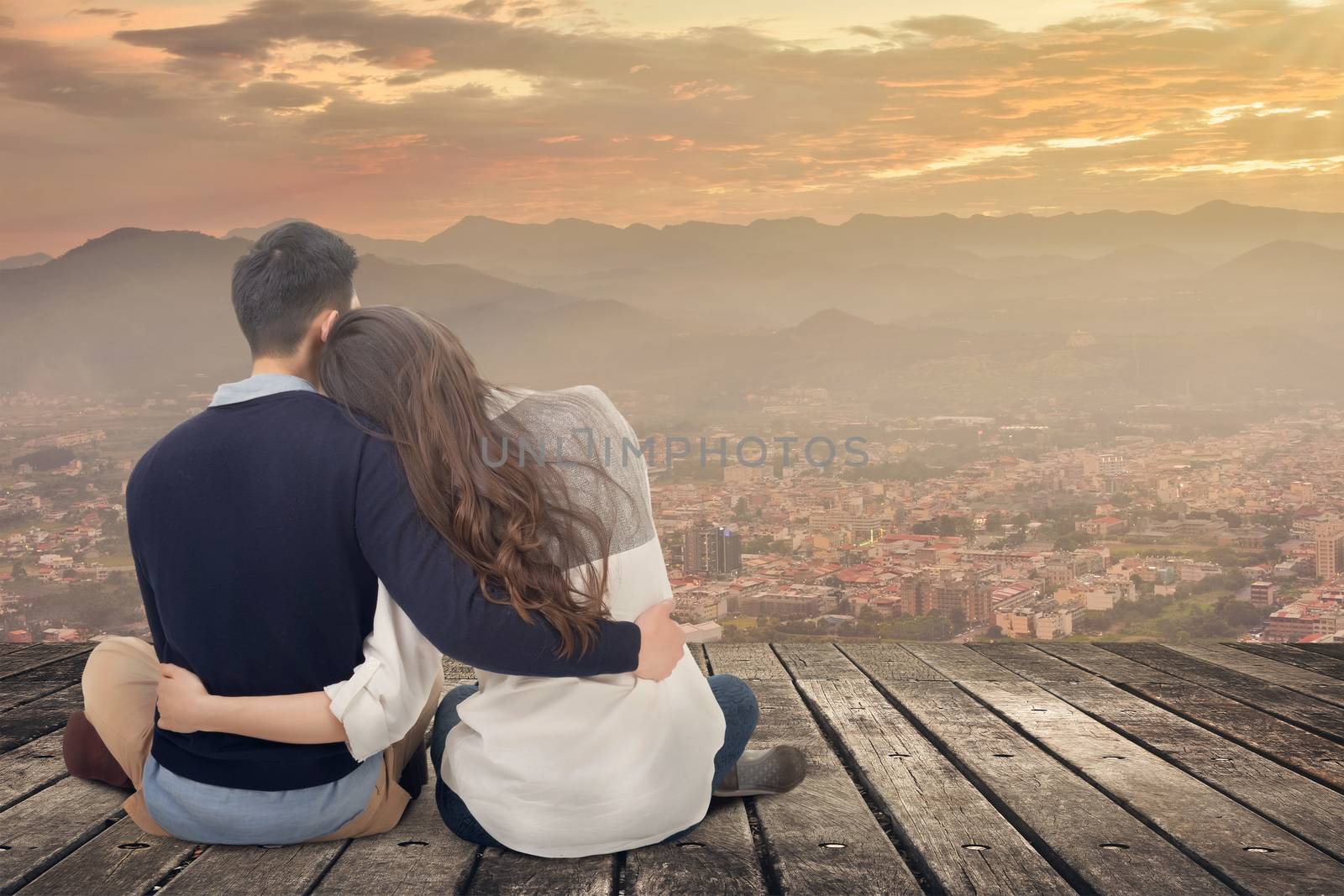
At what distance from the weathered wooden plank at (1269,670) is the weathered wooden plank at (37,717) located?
3.06 metres

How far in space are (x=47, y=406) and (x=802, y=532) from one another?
9.56 metres

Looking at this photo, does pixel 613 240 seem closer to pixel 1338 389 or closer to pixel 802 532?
pixel 802 532

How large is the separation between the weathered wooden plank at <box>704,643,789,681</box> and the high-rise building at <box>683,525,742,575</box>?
5419 millimetres

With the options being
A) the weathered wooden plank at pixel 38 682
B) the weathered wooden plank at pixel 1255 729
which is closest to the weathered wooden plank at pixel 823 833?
the weathered wooden plank at pixel 1255 729

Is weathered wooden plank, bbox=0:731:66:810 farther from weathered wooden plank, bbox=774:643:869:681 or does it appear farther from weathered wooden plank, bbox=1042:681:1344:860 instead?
weathered wooden plank, bbox=1042:681:1344:860

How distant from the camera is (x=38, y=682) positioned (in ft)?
9.30

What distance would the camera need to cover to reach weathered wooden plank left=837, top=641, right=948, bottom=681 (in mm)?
2877

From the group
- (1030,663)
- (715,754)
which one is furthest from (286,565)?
(1030,663)

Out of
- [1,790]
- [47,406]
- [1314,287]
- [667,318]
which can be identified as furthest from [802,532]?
[1314,287]

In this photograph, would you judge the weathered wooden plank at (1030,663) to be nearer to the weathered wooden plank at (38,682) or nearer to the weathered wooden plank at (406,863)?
the weathered wooden plank at (406,863)

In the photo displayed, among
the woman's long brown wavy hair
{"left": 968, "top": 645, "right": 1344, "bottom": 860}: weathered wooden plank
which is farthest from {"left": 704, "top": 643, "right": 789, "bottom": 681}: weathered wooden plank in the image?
the woman's long brown wavy hair

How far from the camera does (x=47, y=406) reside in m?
12.9

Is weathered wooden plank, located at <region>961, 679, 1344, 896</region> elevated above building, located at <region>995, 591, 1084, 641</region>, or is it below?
above

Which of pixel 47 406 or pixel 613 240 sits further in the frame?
pixel 613 240
